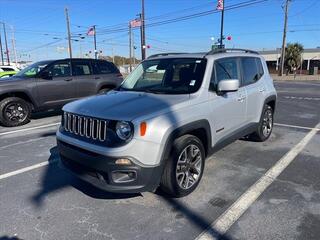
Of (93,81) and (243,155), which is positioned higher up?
(93,81)

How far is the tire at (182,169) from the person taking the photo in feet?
12.1

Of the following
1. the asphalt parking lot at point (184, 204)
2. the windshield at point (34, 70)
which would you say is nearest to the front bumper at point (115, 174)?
the asphalt parking lot at point (184, 204)

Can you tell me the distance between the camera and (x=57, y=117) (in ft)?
31.7

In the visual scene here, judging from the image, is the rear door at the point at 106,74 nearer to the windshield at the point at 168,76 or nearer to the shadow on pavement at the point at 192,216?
the windshield at the point at 168,76

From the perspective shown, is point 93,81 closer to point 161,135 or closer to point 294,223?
point 161,135

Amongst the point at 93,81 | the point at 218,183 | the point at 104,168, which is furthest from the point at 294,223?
the point at 93,81

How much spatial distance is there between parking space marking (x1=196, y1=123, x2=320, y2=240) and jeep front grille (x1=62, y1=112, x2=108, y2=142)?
1.50 m

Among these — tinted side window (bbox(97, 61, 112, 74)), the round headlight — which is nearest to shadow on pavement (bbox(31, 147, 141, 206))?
the round headlight

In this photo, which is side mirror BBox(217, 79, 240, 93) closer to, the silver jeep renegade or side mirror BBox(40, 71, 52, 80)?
the silver jeep renegade

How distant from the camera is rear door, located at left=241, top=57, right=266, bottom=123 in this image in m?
5.45

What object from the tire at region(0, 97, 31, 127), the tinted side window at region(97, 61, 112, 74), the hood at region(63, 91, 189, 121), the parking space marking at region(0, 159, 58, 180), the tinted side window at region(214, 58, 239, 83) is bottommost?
the parking space marking at region(0, 159, 58, 180)

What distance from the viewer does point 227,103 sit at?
469 cm

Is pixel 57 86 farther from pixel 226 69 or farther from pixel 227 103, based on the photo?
pixel 227 103

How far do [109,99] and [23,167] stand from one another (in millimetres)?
2120
